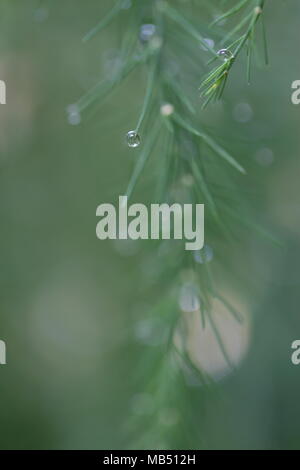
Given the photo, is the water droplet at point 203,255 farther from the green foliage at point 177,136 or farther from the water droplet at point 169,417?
the water droplet at point 169,417

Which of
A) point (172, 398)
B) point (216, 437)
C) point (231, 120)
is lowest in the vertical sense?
point (216, 437)

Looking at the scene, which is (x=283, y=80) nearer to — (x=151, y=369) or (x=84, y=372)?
(x=151, y=369)

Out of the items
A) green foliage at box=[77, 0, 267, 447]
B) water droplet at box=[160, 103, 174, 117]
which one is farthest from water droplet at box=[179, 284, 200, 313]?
water droplet at box=[160, 103, 174, 117]

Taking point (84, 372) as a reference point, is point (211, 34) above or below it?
above

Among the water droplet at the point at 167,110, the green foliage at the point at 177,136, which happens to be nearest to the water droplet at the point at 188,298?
the green foliage at the point at 177,136

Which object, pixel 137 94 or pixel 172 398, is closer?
pixel 172 398

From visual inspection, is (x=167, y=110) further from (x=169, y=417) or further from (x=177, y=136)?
(x=169, y=417)
